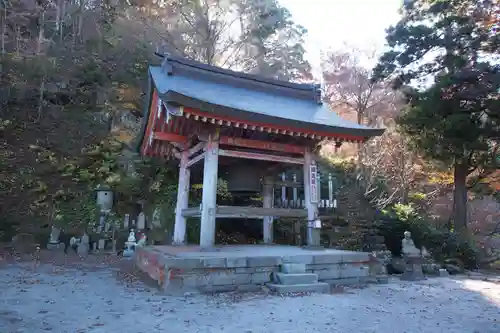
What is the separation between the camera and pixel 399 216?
12383 mm

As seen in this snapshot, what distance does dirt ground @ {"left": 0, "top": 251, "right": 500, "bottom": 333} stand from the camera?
409 centimetres

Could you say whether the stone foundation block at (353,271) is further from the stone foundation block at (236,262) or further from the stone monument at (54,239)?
the stone monument at (54,239)

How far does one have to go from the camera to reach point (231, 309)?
16.1 feet

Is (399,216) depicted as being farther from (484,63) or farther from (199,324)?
(199,324)

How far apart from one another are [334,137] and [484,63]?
23.1ft

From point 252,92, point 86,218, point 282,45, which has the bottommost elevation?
point 86,218

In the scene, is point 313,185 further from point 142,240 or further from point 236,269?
point 142,240

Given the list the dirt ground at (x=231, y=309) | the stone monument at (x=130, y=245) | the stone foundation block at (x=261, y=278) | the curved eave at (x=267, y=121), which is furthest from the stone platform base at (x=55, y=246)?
the stone foundation block at (x=261, y=278)

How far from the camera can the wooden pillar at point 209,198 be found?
739 cm

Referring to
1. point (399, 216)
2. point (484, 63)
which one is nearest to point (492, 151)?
point (484, 63)

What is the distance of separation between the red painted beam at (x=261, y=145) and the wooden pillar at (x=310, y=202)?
12.4 inches

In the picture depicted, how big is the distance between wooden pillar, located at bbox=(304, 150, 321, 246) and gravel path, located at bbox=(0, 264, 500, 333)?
1970 mm

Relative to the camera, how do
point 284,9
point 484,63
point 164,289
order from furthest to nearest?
point 284,9 < point 484,63 < point 164,289

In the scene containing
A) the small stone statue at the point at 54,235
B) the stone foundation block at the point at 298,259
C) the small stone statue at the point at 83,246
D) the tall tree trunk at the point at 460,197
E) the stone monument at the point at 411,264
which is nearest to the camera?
the stone foundation block at the point at 298,259
